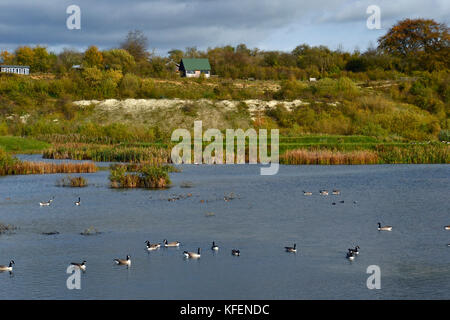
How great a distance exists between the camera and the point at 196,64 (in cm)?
13000

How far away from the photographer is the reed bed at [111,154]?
187 ft

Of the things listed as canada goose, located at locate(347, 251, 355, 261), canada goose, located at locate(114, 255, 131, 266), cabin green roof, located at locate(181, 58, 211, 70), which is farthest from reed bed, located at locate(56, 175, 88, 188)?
cabin green roof, located at locate(181, 58, 211, 70)

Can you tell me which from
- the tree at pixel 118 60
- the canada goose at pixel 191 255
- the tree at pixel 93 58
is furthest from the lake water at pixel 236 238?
the tree at pixel 93 58

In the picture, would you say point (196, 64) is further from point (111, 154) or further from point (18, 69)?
point (111, 154)

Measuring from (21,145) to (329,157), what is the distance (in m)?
31.5

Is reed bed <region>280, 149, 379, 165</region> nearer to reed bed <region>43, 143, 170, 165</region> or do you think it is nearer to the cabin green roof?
reed bed <region>43, 143, 170, 165</region>

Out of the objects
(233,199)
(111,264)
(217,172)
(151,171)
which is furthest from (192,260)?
(217,172)

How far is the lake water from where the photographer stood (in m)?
22.5

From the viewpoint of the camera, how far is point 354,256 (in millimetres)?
25953

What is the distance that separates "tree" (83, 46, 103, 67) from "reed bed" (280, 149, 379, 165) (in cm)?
6471

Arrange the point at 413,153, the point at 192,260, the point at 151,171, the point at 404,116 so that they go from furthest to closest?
the point at 404,116, the point at 413,153, the point at 151,171, the point at 192,260

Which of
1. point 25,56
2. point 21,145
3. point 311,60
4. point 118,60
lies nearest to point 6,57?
point 25,56
